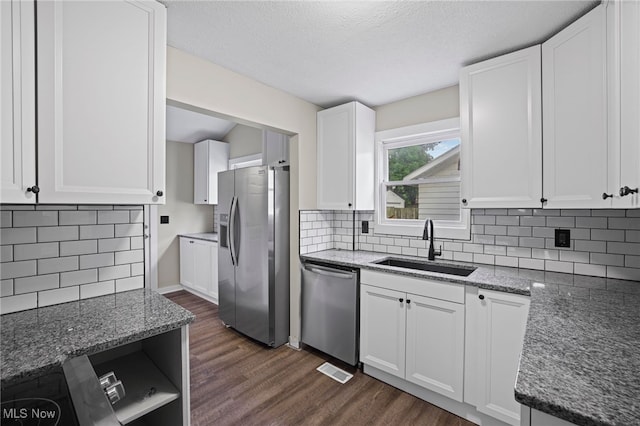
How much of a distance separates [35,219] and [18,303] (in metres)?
0.37

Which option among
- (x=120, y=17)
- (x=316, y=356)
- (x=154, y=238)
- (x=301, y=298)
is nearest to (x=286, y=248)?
(x=301, y=298)

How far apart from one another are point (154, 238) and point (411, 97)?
12.7 feet

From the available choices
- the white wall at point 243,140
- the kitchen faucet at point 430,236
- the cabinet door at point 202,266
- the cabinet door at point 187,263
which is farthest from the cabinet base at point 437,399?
the white wall at point 243,140

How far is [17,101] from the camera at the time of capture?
3.56 ft

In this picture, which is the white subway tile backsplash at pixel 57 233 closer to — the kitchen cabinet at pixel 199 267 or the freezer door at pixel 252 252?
the freezer door at pixel 252 252

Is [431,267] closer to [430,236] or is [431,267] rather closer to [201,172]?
[430,236]

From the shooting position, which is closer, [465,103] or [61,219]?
[61,219]

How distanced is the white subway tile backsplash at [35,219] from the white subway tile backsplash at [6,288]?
0.79 feet

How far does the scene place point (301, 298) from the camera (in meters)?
2.85

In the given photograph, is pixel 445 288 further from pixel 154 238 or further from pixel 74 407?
pixel 154 238

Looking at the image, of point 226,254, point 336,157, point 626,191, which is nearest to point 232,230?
point 226,254

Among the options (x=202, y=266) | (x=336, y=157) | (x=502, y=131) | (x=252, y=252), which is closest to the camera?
(x=502, y=131)

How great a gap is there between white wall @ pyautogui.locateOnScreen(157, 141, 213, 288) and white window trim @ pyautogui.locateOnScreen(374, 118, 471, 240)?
3.26 metres

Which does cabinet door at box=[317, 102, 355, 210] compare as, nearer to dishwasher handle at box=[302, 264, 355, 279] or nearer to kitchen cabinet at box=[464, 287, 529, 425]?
dishwasher handle at box=[302, 264, 355, 279]
